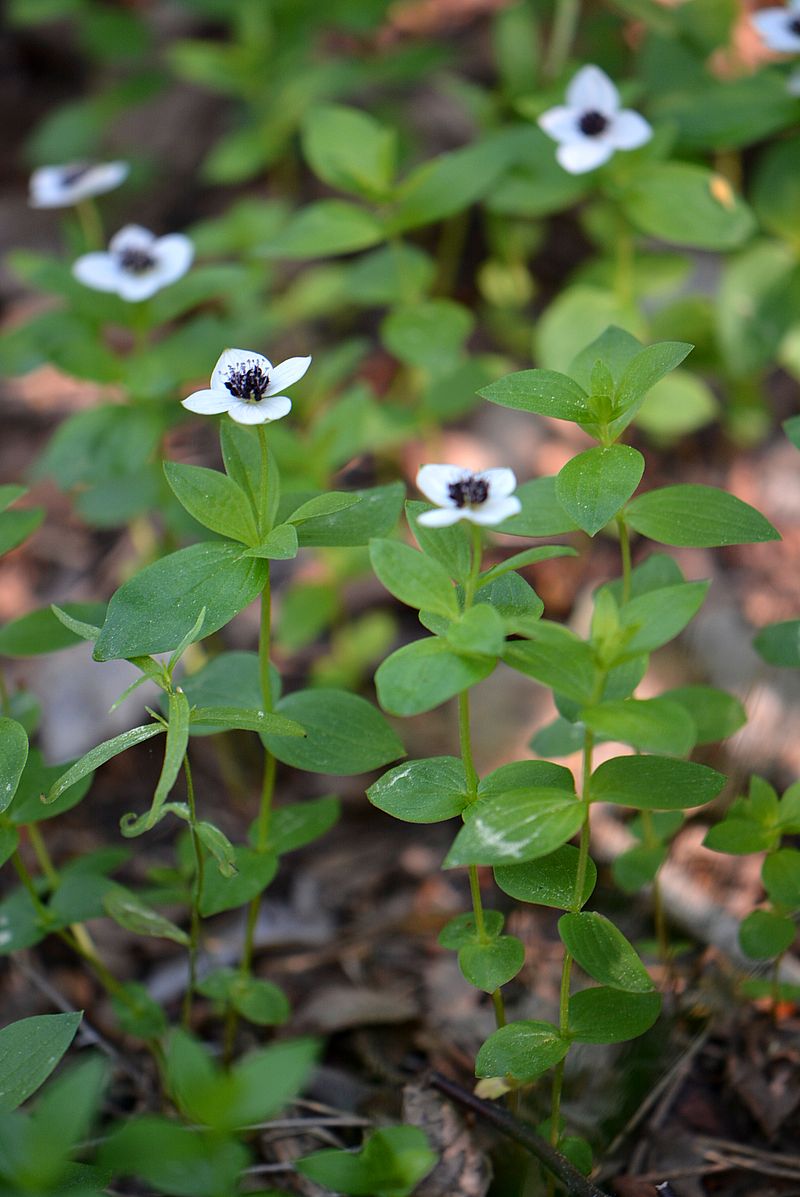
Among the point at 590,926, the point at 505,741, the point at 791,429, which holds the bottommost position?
the point at 505,741

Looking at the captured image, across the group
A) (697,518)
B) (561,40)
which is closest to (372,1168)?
(697,518)

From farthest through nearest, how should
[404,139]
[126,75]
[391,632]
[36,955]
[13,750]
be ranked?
[126,75], [404,139], [391,632], [36,955], [13,750]

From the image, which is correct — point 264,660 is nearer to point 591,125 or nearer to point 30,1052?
point 30,1052

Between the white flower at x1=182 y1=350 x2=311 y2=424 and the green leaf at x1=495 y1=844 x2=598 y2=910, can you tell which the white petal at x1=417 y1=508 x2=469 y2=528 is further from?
the green leaf at x1=495 y1=844 x2=598 y2=910

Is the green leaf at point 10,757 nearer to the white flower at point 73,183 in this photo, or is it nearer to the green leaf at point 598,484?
the green leaf at point 598,484

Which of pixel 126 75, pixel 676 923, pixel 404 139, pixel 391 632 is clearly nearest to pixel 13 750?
pixel 676 923

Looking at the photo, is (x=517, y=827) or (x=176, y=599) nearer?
(x=517, y=827)

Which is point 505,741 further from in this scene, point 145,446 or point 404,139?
point 404,139

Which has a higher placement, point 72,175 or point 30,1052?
point 72,175

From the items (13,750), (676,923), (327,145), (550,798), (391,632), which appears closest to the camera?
(550,798)
